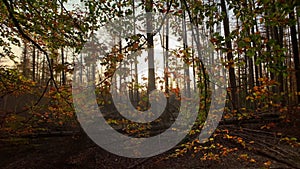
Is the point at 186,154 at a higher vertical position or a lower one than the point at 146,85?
lower

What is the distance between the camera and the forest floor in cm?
605

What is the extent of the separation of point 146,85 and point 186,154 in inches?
153

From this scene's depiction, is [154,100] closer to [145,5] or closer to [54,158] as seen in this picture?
[54,158]

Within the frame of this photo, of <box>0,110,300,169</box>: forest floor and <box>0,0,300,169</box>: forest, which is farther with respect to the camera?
<box>0,110,300,169</box>: forest floor

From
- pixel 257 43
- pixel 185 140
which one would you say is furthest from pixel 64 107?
pixel 185 140

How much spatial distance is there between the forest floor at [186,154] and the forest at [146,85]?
0.04 metres

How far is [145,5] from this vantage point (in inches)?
123

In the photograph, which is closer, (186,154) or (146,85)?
(146,85)

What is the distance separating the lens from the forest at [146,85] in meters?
2.52

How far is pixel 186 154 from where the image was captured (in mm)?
7711

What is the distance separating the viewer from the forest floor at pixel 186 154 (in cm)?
605

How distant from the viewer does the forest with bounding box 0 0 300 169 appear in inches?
99.3

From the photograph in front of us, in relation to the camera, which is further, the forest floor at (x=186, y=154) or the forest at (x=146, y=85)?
the forest floor at (x=186, y=154)

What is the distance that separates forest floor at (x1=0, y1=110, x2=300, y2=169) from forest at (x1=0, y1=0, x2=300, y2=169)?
4cm
